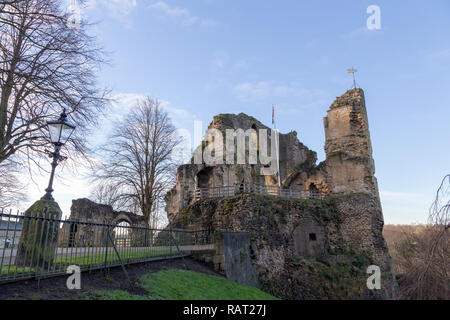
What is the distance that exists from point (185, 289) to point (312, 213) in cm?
1230

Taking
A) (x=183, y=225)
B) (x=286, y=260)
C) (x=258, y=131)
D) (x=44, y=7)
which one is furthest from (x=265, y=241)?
(x=258, y=131)

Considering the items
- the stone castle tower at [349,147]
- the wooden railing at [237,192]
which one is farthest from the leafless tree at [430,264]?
the stone castle tower at [349,147]

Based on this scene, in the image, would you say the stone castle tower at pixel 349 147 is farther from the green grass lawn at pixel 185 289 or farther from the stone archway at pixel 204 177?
the green grass lawn at pixel 185 289

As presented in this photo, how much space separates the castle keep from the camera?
15312 millimetres

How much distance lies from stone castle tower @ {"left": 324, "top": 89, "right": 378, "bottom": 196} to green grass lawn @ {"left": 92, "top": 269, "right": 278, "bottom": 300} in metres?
12.7

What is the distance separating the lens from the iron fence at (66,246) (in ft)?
18.6

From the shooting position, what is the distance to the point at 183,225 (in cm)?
1678

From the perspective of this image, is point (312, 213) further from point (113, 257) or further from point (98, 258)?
point (98, 258)

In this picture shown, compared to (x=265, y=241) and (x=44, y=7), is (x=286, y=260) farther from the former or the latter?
(x=44, y=7)

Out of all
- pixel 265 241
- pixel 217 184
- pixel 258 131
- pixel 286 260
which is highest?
pixel 258 131

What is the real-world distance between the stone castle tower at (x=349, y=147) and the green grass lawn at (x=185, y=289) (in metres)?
12.7

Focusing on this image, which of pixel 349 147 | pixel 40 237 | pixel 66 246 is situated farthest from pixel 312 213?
pixel 40 237
